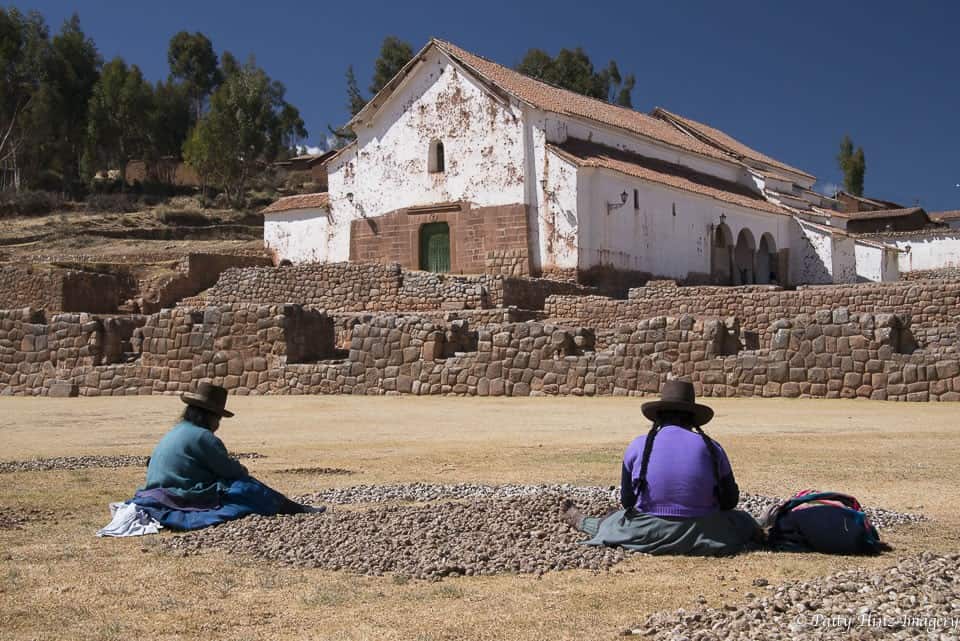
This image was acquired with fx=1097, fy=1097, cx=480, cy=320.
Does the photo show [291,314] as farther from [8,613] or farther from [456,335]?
[8,613]

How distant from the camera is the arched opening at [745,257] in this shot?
39250 millimetres

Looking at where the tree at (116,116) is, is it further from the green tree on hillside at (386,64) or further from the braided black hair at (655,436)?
the braided black hair at (655,436)

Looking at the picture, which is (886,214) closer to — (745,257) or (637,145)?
(745,257)

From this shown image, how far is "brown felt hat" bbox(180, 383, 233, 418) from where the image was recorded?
771 centimetres

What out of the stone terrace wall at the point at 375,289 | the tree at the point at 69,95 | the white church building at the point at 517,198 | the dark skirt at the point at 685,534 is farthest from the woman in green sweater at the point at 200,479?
the tree at the point at 69,95

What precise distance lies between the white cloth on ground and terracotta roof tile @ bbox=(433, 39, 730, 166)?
25312 mm

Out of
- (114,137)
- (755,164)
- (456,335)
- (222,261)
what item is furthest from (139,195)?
(456,335)

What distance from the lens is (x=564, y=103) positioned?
34.5 m

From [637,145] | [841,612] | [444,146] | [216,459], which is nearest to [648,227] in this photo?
[637,145]

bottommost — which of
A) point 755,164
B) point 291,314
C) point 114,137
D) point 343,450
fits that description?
point 343,450

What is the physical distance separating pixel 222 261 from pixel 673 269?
1392 centimetres

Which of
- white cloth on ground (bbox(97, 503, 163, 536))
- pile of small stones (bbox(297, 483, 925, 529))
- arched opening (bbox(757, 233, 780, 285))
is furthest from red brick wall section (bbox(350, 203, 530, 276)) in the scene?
white cloth on ground (bbox(97, 503, 163, 536))

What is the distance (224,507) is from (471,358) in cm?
1185

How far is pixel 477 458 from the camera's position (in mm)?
11188
